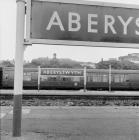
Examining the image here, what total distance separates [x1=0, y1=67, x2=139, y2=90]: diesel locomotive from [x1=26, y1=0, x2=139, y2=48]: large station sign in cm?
2015

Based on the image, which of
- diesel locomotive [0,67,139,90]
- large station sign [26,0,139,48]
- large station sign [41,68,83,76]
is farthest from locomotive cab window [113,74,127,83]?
large station sign [26,0,139,48]

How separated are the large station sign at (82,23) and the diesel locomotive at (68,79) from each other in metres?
20.2

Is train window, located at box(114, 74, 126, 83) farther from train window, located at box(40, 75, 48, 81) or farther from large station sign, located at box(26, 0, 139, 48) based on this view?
large station sign, located at box(26, 0, 139, 48)

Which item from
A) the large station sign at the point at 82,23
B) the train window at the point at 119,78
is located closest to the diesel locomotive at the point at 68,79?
the train window at the point at 119,78

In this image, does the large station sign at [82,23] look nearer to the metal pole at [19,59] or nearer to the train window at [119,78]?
the metal pole at [19,59]

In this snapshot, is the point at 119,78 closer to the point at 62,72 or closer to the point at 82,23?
the point at 62,72

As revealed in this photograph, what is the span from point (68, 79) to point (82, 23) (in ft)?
68.3

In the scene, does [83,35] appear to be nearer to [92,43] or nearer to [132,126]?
[92,43]

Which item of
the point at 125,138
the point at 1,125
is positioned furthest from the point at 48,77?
the point at 125,138

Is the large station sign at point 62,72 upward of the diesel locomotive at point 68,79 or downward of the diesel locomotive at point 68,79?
upward

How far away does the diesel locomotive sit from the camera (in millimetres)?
27047

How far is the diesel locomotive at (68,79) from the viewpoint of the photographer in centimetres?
2705

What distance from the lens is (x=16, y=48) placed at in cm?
611

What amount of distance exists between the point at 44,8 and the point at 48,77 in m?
20.8
